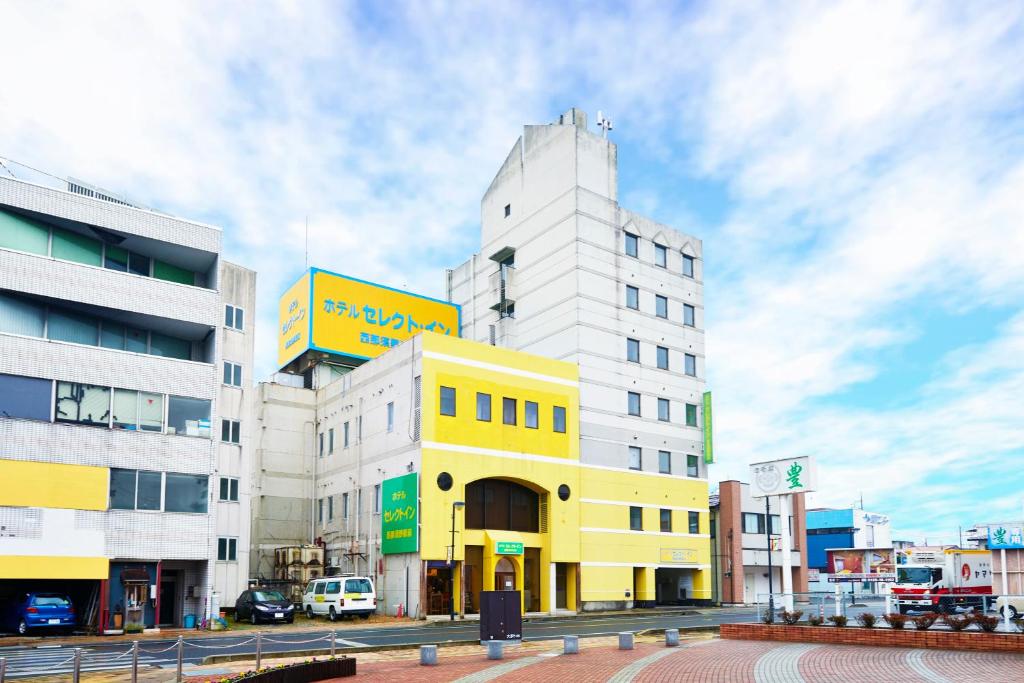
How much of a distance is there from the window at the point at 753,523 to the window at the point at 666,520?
10.6 m

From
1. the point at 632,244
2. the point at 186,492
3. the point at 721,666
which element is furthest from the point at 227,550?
the point at 632,244

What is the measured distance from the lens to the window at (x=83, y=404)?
3575cm

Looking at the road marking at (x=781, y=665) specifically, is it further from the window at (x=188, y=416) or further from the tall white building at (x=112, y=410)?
the window at (x=188, y=416)

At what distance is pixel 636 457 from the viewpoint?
5719 cm

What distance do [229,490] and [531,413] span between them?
16614mm

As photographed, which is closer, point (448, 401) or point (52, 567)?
point (52, 567)

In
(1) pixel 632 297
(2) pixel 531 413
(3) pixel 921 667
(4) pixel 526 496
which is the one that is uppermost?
(1) pixel 632 297

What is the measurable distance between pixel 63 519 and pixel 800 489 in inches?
1035

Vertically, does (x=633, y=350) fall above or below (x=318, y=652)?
above

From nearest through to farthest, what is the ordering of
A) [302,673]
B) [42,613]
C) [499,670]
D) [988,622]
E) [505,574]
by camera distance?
[302,673] < [499,670] < [988,622] < [42,613] < [505,574]

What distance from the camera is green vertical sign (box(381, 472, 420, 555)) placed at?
149 feet

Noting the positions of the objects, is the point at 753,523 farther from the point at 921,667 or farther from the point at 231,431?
the point at 921,667

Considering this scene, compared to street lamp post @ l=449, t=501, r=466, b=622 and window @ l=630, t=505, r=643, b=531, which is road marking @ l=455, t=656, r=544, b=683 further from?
window @ l=630, t=505, r=643, b=531

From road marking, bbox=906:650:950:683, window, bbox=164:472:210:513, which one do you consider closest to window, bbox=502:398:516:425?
window, bbox=164:472:210:513
